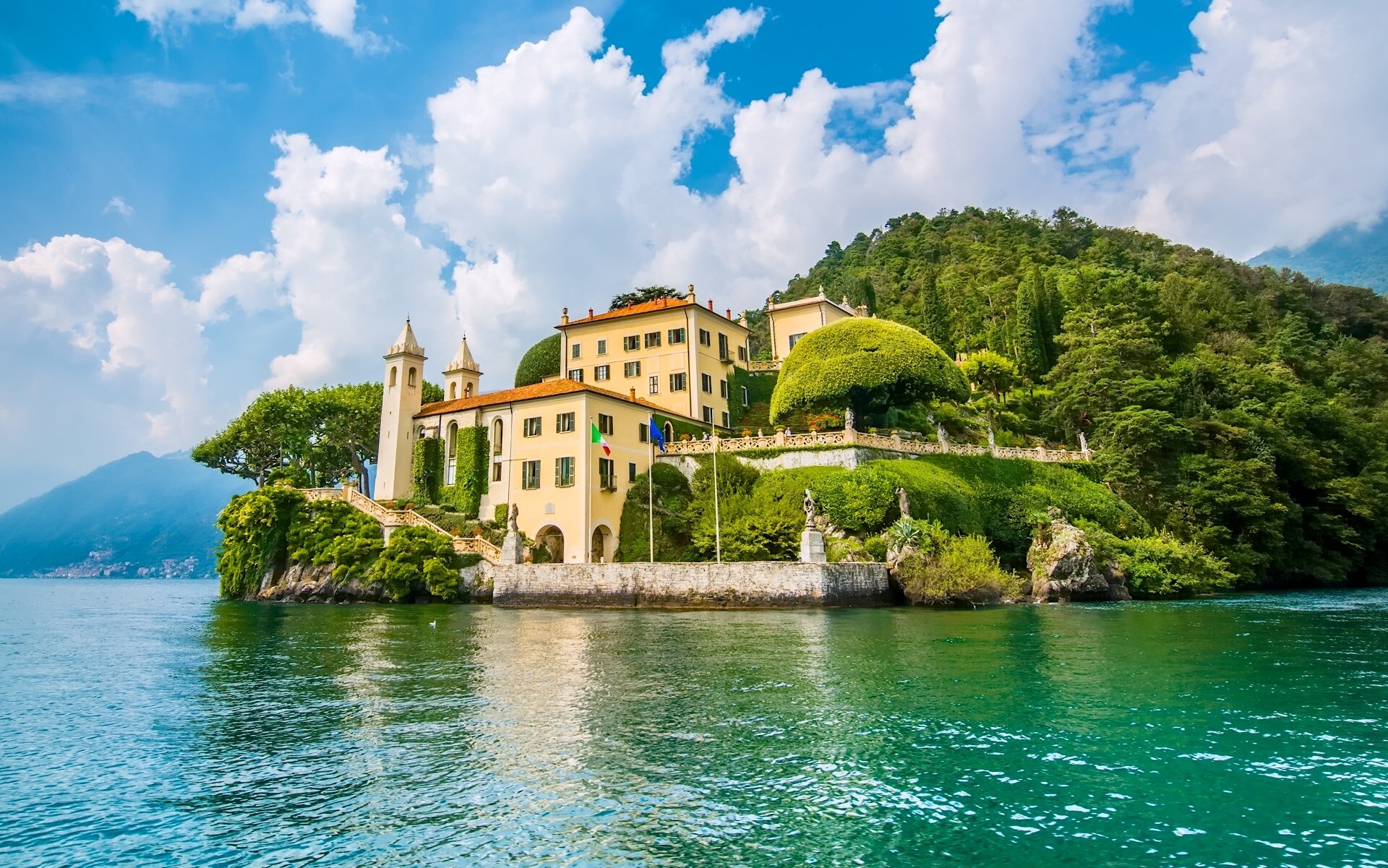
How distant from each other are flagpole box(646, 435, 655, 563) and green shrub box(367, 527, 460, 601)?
32.6 feet

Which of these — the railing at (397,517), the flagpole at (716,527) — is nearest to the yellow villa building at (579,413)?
the railing at (397,517)

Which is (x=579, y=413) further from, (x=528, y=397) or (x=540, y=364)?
(x=540, y=364)

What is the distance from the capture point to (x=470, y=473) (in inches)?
1801

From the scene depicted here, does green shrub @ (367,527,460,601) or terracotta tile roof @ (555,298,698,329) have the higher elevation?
terracotta tile roof @ (555,298,698,329)

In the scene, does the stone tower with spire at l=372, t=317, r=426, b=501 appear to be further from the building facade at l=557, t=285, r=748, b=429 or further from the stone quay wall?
the stone quay wall

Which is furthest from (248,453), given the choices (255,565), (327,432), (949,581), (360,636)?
(949,581)

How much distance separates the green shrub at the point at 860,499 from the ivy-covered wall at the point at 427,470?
24.1m

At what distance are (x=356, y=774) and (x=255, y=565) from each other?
43260mm

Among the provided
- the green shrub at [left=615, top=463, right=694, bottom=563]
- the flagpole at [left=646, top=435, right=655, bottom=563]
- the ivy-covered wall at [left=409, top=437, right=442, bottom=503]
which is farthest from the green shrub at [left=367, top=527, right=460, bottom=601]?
the flagpole at [left=646, top=435, right=655, bottom=563]

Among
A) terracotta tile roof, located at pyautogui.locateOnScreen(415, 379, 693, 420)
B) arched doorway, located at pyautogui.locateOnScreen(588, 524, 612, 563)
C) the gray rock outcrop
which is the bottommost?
the gray rock outcrop

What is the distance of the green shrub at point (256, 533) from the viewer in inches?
1756

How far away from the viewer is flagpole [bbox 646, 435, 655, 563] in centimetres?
3970

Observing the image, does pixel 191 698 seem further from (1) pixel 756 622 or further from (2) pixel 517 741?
(1) pixel 756 622

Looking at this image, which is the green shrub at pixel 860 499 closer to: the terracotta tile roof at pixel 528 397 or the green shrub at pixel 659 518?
the green shrub at pixel 659 518
